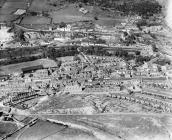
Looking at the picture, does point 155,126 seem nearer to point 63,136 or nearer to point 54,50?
point 63,136

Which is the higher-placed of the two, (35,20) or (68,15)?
(68,15)

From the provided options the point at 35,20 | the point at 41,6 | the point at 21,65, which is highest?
the point at 41,6

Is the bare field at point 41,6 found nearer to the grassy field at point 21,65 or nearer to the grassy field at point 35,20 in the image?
the grassy field at point 35,20

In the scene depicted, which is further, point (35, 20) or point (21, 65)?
point (35, 20)

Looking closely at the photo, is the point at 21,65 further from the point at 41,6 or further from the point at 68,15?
the point at 41,6

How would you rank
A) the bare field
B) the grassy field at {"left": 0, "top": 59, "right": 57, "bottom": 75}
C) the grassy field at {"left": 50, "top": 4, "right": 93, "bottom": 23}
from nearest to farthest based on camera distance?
the grassy field at {"left": 0, "top": 59, "right": 57, "bottom": 75}
the grassy field at {"left": 50, "top": 4, "right": 93, "bottom": 23}
the bare field

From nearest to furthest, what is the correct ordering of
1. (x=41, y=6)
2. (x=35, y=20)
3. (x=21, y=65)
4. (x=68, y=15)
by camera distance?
(x=21, y=65)
(x=35, y=20)
(x=68, y=15)
(x=41, y=6)

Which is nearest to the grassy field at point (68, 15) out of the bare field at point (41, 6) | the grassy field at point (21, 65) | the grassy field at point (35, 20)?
the grassy field at point (35, 20)

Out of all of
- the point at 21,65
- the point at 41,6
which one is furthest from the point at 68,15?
the point at 21,65

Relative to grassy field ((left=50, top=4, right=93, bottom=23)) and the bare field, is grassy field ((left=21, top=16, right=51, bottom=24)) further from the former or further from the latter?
the bare field

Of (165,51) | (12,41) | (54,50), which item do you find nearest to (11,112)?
(54,50)

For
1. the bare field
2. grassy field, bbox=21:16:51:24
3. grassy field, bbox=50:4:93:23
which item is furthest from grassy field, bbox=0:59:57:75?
the bare field
